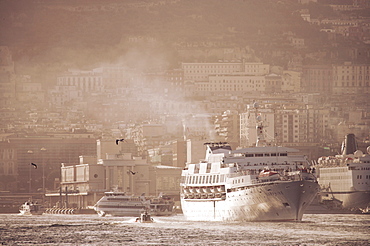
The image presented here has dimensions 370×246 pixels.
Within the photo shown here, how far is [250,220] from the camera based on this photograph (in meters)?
108

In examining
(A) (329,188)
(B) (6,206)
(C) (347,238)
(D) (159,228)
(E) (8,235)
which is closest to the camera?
(C) (347,238)

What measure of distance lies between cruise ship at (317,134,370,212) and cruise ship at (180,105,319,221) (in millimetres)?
33170

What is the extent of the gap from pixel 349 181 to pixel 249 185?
53.6m

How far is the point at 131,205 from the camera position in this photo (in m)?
160

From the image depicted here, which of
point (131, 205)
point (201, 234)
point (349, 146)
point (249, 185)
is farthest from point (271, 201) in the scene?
point (349, 146)

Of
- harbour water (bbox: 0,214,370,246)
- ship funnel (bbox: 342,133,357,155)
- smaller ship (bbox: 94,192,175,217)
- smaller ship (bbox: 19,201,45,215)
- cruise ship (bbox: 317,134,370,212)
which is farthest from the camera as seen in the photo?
ship funnel (bbox: 342,133,357,155)

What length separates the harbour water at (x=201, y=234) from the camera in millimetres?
87250

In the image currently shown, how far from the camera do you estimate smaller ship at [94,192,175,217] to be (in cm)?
15488

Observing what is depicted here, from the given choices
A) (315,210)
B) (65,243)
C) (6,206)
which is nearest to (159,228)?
(65,243)

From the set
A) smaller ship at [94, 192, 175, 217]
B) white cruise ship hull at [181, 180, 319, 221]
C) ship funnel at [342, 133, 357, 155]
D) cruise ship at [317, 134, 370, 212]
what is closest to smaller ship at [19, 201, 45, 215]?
smaller ship at [94, 192, 175, 217]

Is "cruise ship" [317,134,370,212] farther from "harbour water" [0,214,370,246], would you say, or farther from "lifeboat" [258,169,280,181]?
"lifeboat" [258,169,280,181]

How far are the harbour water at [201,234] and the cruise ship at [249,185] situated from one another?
5.30ft

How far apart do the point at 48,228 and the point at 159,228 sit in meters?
11.3

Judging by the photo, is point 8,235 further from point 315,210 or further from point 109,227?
point 315,210
